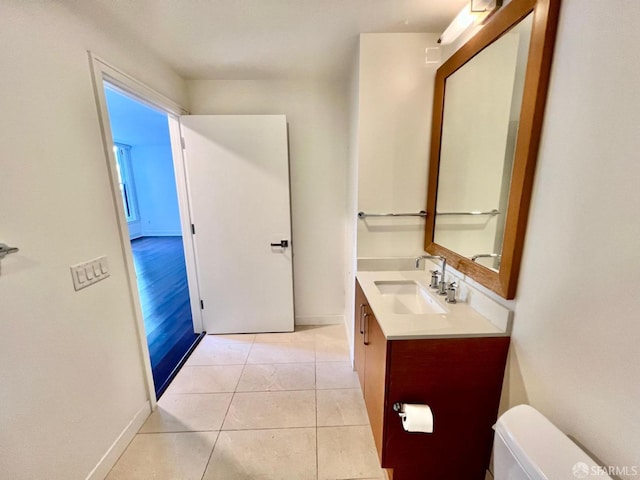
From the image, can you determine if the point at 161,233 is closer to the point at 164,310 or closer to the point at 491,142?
the point at 164,310

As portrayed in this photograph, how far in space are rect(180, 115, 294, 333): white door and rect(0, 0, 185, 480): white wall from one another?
859mm

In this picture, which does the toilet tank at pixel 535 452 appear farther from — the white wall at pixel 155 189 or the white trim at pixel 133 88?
the white wall at pixel 155 189

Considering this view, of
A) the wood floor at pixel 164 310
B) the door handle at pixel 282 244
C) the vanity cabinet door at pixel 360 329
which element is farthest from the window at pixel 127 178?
the vanity cabinet door at pixel 360 329

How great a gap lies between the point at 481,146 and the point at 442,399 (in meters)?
1.23

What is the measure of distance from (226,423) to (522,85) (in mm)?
2313

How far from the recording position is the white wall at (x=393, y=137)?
63.1 inches

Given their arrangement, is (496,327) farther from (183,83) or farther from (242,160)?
(183,83)

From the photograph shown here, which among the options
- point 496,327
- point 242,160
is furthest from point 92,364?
point 496,327

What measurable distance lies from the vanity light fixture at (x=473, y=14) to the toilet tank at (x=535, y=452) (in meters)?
1.58

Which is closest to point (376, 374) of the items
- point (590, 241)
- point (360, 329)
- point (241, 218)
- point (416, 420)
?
point (416, 420)

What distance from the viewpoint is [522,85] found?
100 centimetres

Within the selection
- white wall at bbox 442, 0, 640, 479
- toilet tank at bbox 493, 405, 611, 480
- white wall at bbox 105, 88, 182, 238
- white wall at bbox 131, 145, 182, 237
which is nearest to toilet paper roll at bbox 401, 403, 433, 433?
toilet tank at bbox 493, 405, 611, 480

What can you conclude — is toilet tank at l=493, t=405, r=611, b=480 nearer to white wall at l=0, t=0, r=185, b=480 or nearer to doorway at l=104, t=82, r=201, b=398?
white wall at l=0, t=0, r=185, b=480

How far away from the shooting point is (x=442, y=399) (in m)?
1.12
